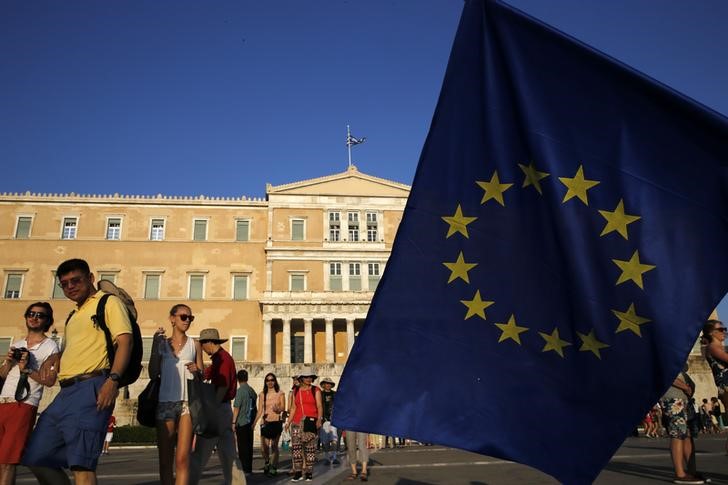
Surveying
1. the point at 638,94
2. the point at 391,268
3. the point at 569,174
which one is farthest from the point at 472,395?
the point at 638,94

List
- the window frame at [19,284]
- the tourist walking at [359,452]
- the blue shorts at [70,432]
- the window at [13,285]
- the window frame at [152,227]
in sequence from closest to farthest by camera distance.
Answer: the blue shorts at [70,432], the tourist walking at [359,452], the window frame at [19,284], the window at [13,285], the window frame at [152,227]

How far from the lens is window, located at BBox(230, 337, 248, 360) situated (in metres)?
38.0

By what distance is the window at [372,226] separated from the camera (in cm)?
4142

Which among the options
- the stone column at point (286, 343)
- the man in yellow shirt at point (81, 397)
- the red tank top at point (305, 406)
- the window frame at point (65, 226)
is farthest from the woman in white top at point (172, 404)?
the window frame at point (65, 226)

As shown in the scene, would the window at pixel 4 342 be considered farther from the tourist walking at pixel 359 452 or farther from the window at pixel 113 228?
the tourist walking at pixel 359 452

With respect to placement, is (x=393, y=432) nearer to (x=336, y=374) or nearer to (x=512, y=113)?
(x=512, y=113)

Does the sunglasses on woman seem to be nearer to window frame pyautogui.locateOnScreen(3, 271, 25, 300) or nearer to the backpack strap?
the backpack strap

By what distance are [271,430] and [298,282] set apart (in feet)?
98.4

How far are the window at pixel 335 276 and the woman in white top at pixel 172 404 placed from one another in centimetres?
3410

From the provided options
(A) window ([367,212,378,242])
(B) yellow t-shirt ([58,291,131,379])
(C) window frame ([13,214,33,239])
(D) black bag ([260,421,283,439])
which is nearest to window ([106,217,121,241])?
(C) window frame ([13,214,33,239])

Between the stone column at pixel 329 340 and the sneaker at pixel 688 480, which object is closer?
the sneaker at pixel 688 480

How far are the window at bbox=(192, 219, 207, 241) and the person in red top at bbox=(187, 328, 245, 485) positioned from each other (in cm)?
3465

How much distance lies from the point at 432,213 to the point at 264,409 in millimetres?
7119

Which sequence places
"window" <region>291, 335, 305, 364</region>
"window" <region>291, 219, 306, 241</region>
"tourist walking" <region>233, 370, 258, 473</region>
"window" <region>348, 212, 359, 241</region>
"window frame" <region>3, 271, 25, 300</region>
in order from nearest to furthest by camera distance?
"tourist walking" <region>233, 370, 258, 473</region>, "window frame" <region>3, 271, 25, 300</region>, "window" <region>291, 335, 305, 364</region>, "window" <region>291, 219, 306, 241</region>, "window" <region>348, 212, 359, 241</region>
